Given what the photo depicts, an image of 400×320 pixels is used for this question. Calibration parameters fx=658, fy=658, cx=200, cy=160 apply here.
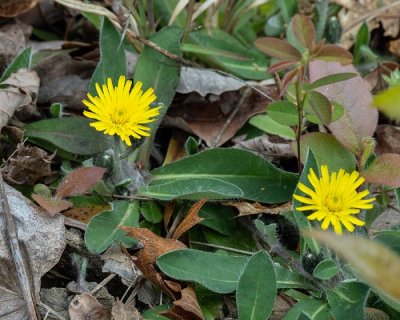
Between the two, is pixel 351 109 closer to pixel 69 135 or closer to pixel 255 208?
pixel 255 208

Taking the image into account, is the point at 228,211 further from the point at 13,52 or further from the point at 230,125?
the point at 13,52

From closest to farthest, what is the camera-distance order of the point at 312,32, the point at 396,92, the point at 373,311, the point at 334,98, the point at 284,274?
the point at 396,92
the point at 373,311
the point at 284,274
the point at 312,32
the point at 334,98

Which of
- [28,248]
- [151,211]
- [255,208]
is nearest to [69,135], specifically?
[151,211]

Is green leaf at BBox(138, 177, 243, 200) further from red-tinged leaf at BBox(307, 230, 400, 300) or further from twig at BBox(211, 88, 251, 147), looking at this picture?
red-tinged leaf at BBox(307, 230, 400, 300)

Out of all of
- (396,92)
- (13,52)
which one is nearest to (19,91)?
(13,52)

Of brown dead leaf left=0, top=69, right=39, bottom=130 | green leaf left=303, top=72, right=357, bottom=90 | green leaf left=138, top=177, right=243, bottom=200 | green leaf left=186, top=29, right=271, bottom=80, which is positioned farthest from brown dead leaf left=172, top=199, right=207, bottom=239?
green leaf left=186, top=29, right=271, bottom=80

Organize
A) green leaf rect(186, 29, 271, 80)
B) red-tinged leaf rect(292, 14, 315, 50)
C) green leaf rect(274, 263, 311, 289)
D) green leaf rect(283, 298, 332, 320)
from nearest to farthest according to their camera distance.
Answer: green leaf rect(283, 298, 332, 320) → green leaf rect(274, 263, 311, 289) → red-tinged leaf rect(292, 14, 315, 50) → green leaf rect(186, 29, 271, 80)

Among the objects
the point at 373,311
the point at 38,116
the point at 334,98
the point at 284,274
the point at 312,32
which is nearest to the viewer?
the point at 373,311
